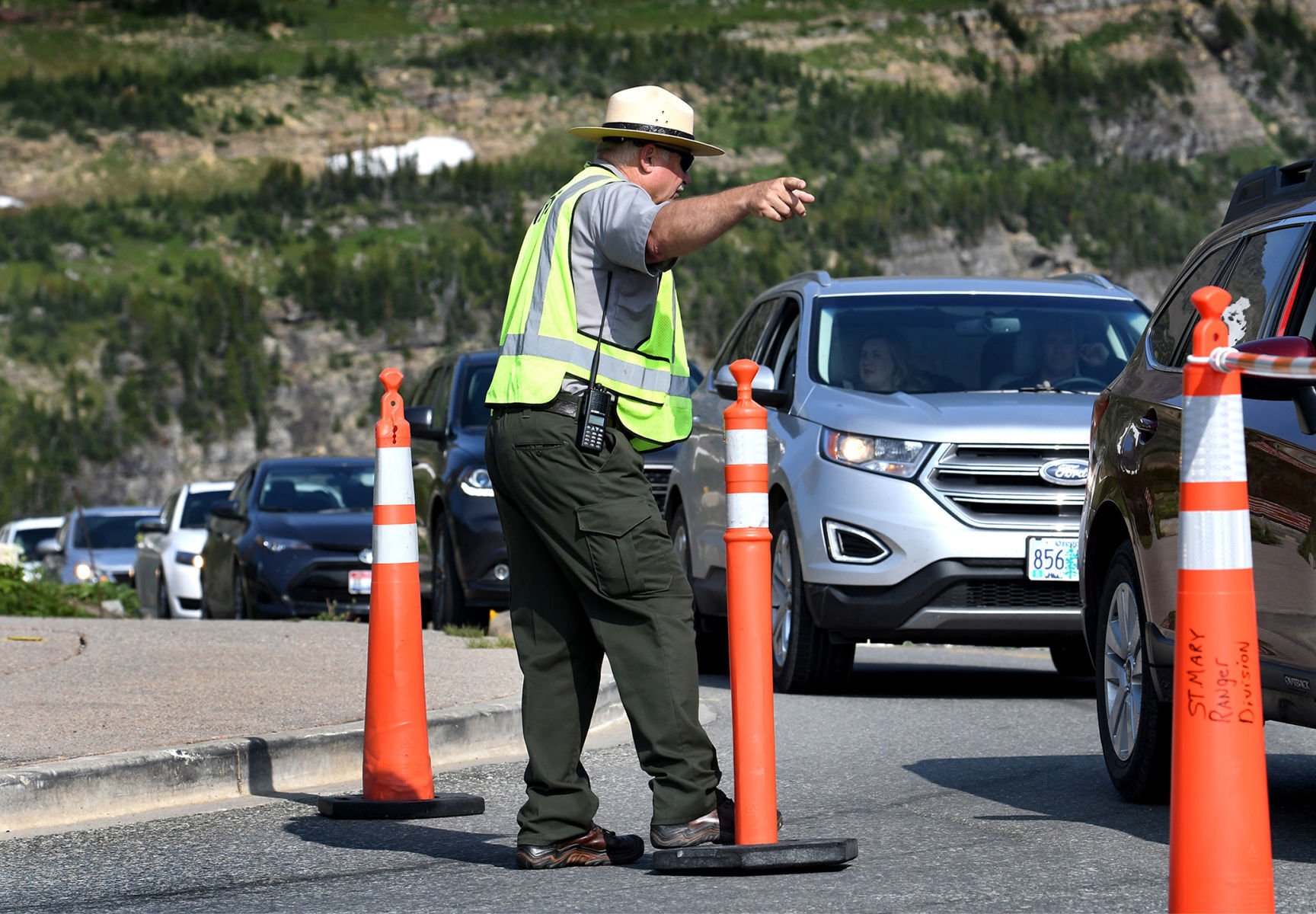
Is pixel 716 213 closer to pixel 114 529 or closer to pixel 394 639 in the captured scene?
pixel 394 639

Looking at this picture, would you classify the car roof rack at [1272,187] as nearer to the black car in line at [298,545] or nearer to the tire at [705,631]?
the tire at [705,631]

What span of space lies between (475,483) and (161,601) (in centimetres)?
922

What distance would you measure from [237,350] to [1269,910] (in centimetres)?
17299

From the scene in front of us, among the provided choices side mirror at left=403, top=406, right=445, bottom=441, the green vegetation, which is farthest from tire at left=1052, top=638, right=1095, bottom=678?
the green vegetation

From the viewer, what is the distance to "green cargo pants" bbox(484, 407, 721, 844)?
492 centimetres

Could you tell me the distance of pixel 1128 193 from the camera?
192 meters

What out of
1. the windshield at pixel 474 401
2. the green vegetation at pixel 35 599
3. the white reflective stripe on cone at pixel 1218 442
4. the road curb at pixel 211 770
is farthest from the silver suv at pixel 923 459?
the green vegetation at pixel 35 599

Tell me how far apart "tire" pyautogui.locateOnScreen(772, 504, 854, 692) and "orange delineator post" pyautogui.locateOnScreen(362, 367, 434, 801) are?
339 cm

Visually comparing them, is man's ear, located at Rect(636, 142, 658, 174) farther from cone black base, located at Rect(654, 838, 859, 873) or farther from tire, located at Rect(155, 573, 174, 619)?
tire, located at Rect(155, 573, 174, 619)

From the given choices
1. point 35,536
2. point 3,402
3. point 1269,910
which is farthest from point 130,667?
point 3,402

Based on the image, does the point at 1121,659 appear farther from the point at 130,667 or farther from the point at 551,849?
the point at 130,667

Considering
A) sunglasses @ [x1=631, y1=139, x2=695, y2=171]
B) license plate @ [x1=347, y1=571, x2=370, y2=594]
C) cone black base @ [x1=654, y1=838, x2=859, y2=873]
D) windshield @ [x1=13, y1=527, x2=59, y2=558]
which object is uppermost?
sunglasses @ [x1=631, y1=139, x2=695, y2=171]

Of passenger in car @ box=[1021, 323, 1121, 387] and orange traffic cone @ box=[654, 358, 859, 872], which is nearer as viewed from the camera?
orange traffic cone @ box=[654, 358, 859, 872]

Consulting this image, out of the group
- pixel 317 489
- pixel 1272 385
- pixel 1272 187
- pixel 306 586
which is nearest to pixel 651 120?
pixel 1272 385
